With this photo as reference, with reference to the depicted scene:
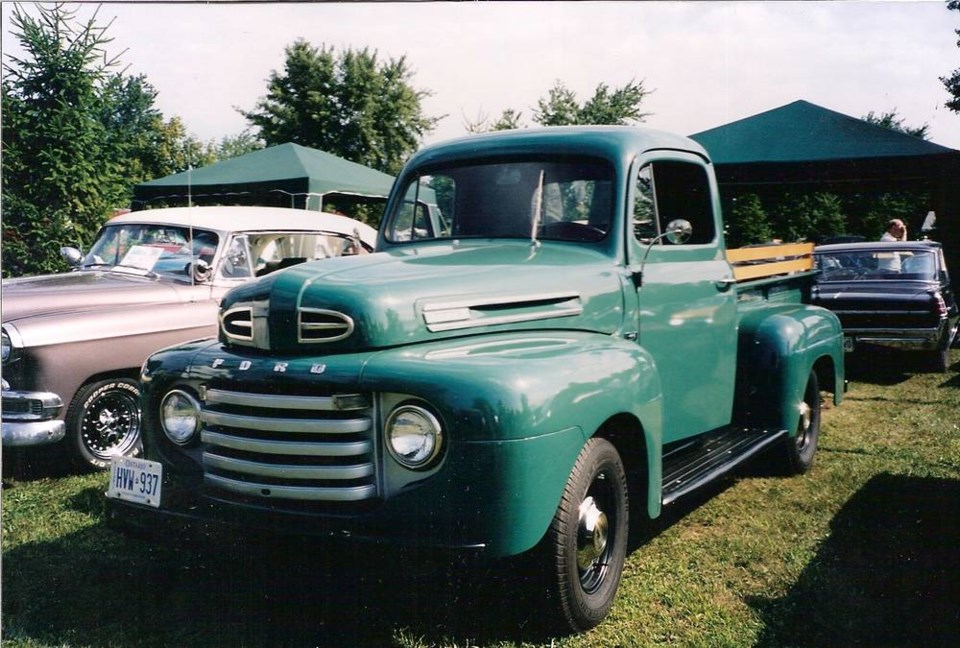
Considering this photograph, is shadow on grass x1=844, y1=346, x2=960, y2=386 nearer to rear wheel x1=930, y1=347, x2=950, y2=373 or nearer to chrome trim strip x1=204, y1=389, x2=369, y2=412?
rear wheel x1=930, y1=347, x2=950, y2=373

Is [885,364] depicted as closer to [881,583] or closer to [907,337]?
[907,337]

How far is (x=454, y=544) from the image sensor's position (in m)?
2.38

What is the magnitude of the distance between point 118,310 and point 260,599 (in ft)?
9.10

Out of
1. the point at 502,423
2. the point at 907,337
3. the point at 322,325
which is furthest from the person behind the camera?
the point at 907,337

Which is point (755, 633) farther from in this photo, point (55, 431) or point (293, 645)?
point (55, 431)

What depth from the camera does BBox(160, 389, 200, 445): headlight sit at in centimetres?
300

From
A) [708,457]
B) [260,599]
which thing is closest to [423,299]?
[260,599]

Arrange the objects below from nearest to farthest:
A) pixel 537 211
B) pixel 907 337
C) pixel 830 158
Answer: pixel 537 211 → pixel 907 337 → pixel 830 158

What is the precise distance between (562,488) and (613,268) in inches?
48.8

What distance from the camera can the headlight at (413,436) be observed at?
2.43 metres

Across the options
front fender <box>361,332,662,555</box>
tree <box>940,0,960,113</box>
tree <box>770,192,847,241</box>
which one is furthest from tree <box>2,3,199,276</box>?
tree <box>770,192,847,241</box>

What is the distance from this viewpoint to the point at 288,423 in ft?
8.63

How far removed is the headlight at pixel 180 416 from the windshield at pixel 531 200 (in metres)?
1.48

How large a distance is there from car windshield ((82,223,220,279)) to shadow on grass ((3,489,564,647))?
2.78 metres
